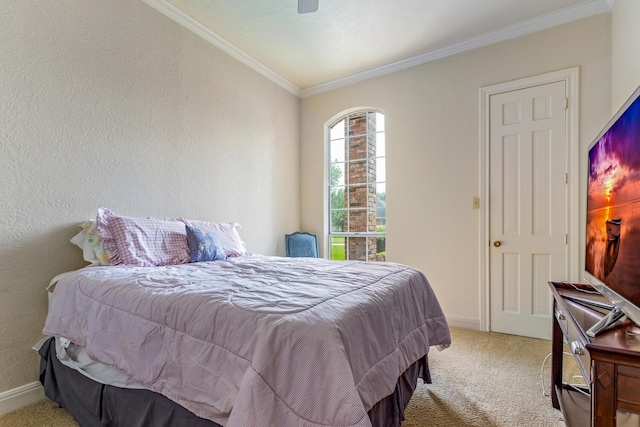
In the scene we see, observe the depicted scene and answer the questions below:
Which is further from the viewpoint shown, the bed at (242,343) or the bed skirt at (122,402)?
the bed skirt at (122,402)

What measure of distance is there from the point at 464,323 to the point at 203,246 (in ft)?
8.68

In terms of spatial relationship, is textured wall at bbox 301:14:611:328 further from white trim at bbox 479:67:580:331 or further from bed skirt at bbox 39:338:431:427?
bed skirt at bbox 39:338:431:427

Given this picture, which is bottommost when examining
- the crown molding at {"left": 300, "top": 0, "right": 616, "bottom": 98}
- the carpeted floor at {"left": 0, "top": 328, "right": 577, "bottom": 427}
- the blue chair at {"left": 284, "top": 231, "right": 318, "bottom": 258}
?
the carpeted floor at {"left": 0, "top": 328, "right": 577, "bottom": 427}

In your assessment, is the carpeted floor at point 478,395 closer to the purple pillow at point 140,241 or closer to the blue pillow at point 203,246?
the purple pillow at point 140,241

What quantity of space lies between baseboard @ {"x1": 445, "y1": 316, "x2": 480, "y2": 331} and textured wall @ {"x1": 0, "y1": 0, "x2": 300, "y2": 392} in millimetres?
2339

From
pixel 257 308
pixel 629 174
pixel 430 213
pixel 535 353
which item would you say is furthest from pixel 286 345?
pixel 430 213

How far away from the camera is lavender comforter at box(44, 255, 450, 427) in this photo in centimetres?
91

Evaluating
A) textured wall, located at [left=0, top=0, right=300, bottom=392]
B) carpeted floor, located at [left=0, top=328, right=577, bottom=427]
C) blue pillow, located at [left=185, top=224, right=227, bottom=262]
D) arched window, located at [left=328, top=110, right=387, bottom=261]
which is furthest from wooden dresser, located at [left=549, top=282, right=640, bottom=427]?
textured wall, located at [left=0, top=0, right=300, bottom=392]

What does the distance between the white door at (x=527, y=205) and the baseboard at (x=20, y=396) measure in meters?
3.61

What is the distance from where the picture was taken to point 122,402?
1.38 metres

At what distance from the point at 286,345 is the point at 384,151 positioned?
10.3ft

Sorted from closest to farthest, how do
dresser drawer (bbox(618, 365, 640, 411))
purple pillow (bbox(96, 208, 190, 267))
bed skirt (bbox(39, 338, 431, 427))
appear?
1. dresser drawer (bbox(618, 365, 640, 411))
2. bed skirt (bbox(39, 338, 431, 427))
3. purple pillow (bbox(96, 208, 190, 267))

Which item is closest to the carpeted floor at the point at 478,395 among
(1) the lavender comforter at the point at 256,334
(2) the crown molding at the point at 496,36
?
(1) the lavender comforter at the point at 256,334

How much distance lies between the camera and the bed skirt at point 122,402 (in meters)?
1.22
